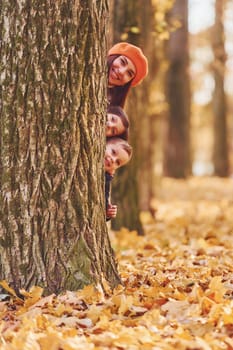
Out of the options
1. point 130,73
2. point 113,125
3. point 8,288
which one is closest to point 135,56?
point 130,73

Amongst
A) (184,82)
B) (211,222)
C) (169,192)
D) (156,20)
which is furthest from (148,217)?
(184,82)

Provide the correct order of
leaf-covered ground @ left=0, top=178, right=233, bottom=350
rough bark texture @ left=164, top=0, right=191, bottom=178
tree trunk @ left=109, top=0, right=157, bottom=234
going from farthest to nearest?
1. rough bark texture @ left=164, top=0, right=191, bottom=178
2. tree trunk @ left=109, top=0, right=157, bottom=234
3. leaf-covered ground @ left=0, top=178, right=233, bottom=350

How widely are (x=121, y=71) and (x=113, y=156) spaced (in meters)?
0.64

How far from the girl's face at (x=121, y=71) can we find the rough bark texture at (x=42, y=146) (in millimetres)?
828

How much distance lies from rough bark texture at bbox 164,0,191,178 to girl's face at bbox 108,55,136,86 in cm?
1504

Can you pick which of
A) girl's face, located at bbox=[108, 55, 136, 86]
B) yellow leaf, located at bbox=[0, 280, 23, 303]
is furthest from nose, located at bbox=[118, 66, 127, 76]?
yellow leaf, located at bbox=[0, 280, 23, 303]

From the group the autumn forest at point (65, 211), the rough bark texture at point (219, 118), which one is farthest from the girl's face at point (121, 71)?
the rough bark texture at point (219, 118)

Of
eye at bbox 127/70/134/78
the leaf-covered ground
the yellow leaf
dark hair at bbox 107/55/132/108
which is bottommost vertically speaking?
the leaf-covered ground

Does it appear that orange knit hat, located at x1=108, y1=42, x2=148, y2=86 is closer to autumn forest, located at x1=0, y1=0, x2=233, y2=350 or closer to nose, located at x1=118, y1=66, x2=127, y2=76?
nose, located at x1=118, y1=66, x2=127, y2=76

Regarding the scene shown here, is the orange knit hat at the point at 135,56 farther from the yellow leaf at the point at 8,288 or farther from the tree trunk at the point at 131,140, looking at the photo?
the tree trunk at the point at 131,140

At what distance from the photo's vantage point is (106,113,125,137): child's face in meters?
5.67

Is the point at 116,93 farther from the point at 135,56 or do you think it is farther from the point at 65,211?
the point at 65,211

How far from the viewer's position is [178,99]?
2195 centimetres

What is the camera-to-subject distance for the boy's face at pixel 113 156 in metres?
5.59
